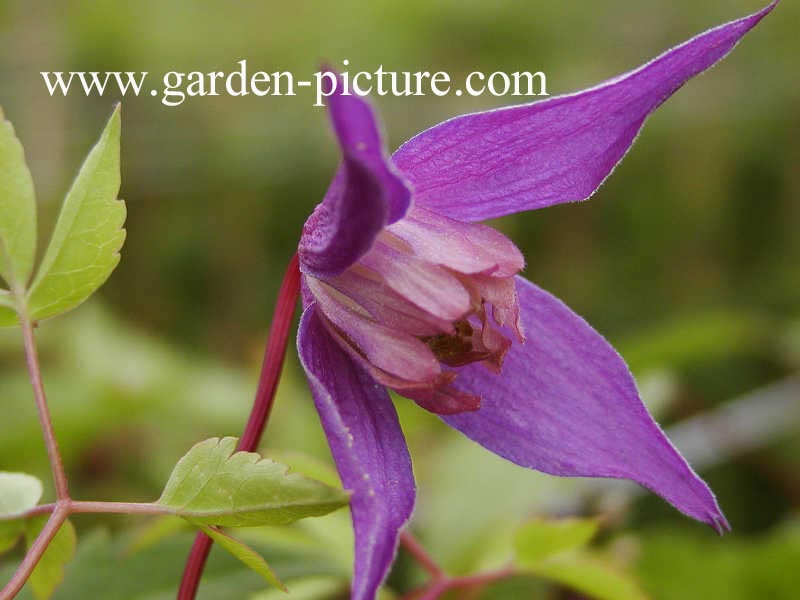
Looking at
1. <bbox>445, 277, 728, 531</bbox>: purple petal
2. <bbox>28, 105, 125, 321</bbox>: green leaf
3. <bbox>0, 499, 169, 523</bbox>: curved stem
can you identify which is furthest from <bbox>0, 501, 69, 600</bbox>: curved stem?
<bbox>445, 277, 728, 531</bbox>: purple petal

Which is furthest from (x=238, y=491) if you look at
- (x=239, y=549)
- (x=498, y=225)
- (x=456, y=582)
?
(x=498, y=225)

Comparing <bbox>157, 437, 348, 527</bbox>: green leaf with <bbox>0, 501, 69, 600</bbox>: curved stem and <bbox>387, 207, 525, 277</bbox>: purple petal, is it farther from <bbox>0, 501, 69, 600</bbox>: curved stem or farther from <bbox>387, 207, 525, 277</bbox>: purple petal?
<bbox>387, 207, 525, 277</bbox>: purple petal

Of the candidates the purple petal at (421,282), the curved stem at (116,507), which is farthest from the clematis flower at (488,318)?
the curved stem at (116,507)

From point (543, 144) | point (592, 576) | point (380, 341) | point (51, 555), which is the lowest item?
point (592, 576)

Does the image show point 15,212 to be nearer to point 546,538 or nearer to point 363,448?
point 363,448

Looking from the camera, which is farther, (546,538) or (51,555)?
(546,538)

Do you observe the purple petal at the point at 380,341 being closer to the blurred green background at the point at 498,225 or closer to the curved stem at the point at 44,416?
the curved stem at the point at 44,416

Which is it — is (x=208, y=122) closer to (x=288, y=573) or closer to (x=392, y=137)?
(x=392, y=137)
